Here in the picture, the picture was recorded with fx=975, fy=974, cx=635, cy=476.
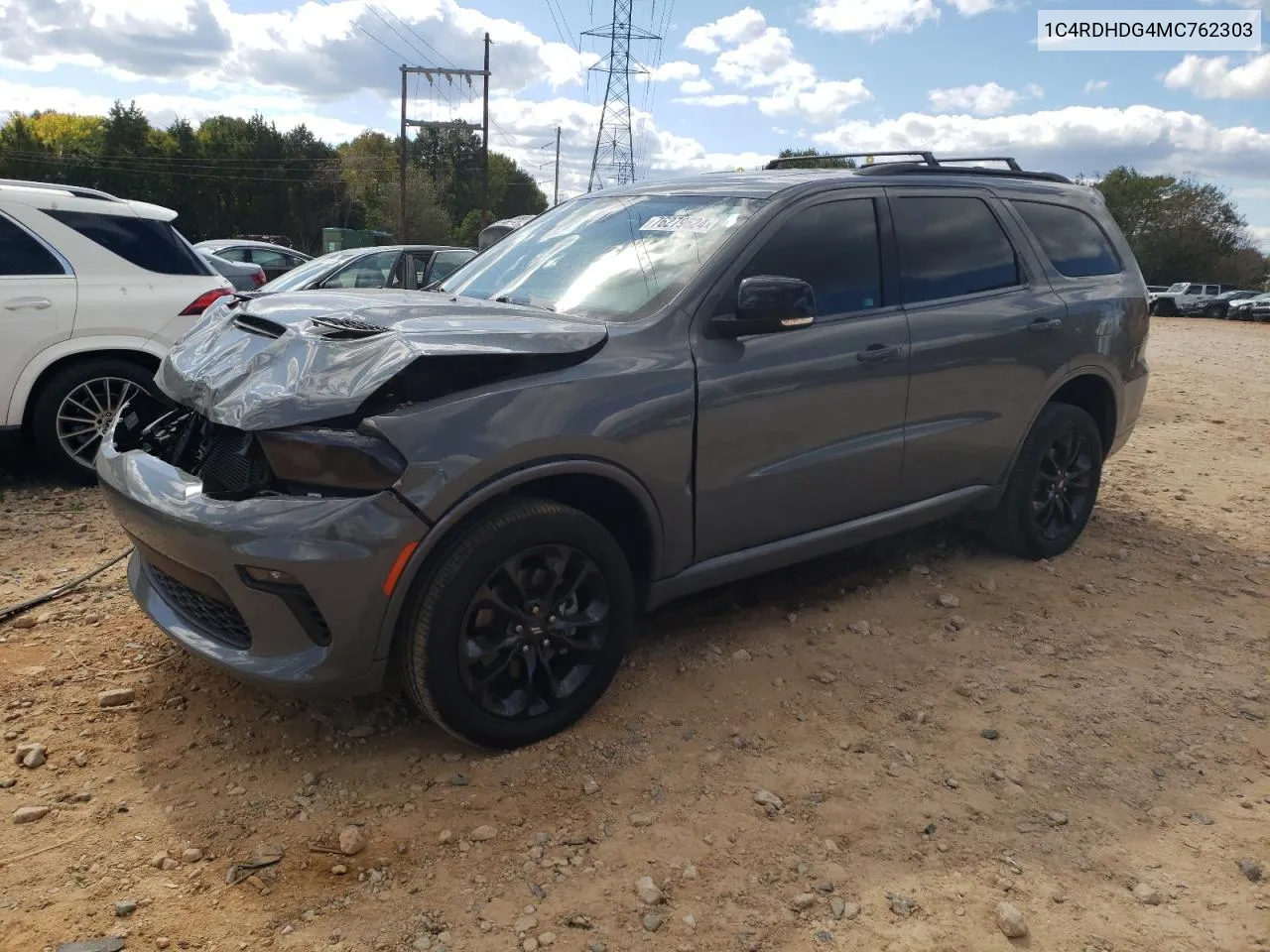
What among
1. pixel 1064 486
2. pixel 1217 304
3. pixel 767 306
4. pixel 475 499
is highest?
pixel 767 306

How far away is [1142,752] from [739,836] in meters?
1.51

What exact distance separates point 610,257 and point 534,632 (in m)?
1.54

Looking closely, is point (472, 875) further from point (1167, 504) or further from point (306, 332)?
point (1167, 504)

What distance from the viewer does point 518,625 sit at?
301cm

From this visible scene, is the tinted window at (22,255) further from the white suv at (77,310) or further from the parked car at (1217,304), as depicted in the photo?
the parked car at (1217,304)

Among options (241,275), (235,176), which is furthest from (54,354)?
(235,176)

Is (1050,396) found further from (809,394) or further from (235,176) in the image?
(235,176)

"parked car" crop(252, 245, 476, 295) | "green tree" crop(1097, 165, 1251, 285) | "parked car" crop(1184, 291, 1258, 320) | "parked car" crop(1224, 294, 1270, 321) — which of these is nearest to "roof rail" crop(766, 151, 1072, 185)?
"parked car" crop(252, 245, 476, 295)

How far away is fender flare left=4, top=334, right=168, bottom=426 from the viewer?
220 inches

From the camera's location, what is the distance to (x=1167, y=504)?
6.25m

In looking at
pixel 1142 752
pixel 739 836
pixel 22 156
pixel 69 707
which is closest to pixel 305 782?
pixel 69 707

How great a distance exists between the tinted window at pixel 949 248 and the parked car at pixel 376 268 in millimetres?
5615

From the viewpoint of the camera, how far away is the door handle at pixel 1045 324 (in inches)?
180

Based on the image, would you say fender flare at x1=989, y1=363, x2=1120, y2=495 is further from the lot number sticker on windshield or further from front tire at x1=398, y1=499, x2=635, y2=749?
front tire at x1=398, y1=499, x2=635, y2=749
